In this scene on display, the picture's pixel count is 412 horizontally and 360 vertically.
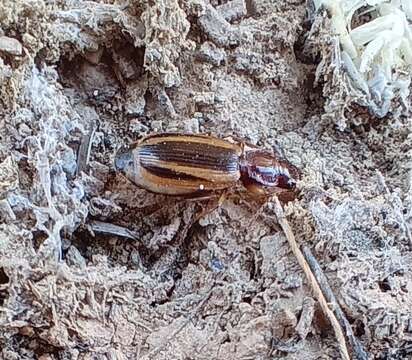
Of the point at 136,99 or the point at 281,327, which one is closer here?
the point at 281,327

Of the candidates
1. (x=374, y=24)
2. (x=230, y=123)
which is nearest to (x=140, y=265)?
(x=230, y=123)

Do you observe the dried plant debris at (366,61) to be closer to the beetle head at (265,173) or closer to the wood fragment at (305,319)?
the beetle head at (265,173)

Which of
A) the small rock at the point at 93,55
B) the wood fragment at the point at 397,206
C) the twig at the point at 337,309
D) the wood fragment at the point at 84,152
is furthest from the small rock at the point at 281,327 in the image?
the small rock at the point at 93,55

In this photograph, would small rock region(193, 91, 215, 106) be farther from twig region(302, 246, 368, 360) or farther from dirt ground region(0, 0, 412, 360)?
twig region(302, 246, 368, 360)

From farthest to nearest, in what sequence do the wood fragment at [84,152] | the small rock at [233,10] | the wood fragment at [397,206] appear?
the small rock at [233,10] < the wood fragment at [84,152] < the wood fragment at [397,206]

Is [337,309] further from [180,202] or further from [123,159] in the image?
[123,159]

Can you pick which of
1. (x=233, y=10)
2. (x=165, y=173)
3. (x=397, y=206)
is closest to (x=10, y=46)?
(x=165, y=173)
